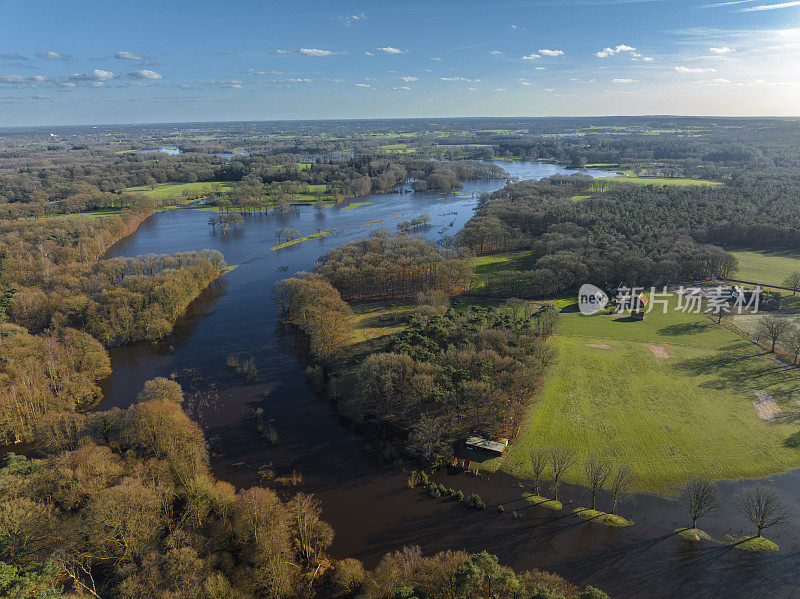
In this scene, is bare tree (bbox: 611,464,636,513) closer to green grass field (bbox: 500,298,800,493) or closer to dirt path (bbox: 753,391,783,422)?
green grass field (bbox: 500,298,800,493)

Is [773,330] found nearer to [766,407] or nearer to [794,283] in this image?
[766,407]

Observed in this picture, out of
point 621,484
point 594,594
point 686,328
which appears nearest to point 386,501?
point 594,594

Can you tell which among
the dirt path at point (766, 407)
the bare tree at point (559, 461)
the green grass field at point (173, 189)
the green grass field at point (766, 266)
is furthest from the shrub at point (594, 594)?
the green grass field at point (173, 189)

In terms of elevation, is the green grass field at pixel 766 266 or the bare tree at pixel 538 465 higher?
the green grass field at pixel 766 266

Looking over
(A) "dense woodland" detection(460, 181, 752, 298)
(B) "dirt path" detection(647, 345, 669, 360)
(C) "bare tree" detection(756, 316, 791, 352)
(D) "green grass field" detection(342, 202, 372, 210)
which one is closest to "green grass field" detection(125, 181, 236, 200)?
(D) "green grass field" detection(342, 202, 372, 210)

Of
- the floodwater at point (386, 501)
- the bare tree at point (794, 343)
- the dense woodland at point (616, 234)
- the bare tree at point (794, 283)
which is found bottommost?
the floodwater at point (386, 501)

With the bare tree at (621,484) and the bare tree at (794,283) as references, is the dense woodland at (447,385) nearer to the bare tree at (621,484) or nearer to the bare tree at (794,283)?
the bare tree at (621,484)

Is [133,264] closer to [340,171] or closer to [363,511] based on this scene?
Answer: [363,511]
